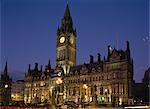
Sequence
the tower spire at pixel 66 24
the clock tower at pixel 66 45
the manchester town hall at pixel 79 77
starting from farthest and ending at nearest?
the tower spire at pixel 66 24 → the clock tower at pixel 66 45 → the manchester town hall at pixel 79 77

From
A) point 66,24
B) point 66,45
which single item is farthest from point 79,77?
point 66,24

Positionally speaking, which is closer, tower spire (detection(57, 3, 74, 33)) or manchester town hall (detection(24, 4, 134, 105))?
manchester town hall (detection(24, 4, 134, 105))

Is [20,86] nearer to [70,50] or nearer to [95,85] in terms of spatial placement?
[70,50]

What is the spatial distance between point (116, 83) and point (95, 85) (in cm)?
629

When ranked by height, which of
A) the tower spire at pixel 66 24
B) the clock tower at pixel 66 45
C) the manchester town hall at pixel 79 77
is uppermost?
the tower spire at pixel 66 24

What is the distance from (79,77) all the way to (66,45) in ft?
50.1

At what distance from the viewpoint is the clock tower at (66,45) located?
87.5 meters

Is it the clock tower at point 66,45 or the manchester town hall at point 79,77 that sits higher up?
the clock tower at point 66,45

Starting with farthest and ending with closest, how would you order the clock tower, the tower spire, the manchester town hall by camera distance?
the tower spire, the clock tower, the manchester town hall

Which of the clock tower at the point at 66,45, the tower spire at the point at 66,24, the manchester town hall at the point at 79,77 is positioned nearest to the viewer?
the manchester town hall at the point at 79,77

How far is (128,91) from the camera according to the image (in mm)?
64500

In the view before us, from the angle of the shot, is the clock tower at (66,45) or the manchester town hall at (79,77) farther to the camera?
the clock tower at (66,45)

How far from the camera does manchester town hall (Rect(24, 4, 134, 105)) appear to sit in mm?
65625

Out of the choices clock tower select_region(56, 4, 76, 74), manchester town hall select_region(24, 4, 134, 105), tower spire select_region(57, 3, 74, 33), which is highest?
tower spire select_region(57, 3, 74, 33)
